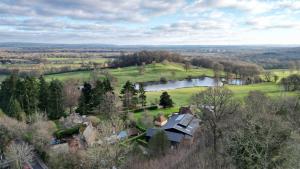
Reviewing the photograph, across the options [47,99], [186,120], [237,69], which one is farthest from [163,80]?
[186,120]

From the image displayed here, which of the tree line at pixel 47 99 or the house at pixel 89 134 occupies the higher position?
the tree line at pixel 47 99

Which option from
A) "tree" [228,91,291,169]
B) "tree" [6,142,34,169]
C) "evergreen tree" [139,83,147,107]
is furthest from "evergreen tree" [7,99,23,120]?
"tree" [228,91,291,169]

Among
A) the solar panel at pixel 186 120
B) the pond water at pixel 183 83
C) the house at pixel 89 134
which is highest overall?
the solar panel at pixel 186 120

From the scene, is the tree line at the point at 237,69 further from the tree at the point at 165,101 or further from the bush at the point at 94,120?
the bush at the point at 94,120

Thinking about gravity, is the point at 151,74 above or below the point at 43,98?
below

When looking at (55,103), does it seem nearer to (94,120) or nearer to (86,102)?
(86,102)

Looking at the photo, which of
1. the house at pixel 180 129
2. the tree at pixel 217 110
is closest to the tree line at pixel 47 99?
the house at pixel 180 129

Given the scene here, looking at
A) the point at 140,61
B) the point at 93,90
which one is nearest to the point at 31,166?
the point at 93,90

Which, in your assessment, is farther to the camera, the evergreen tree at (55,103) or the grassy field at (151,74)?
the grassy field at (151,74)
